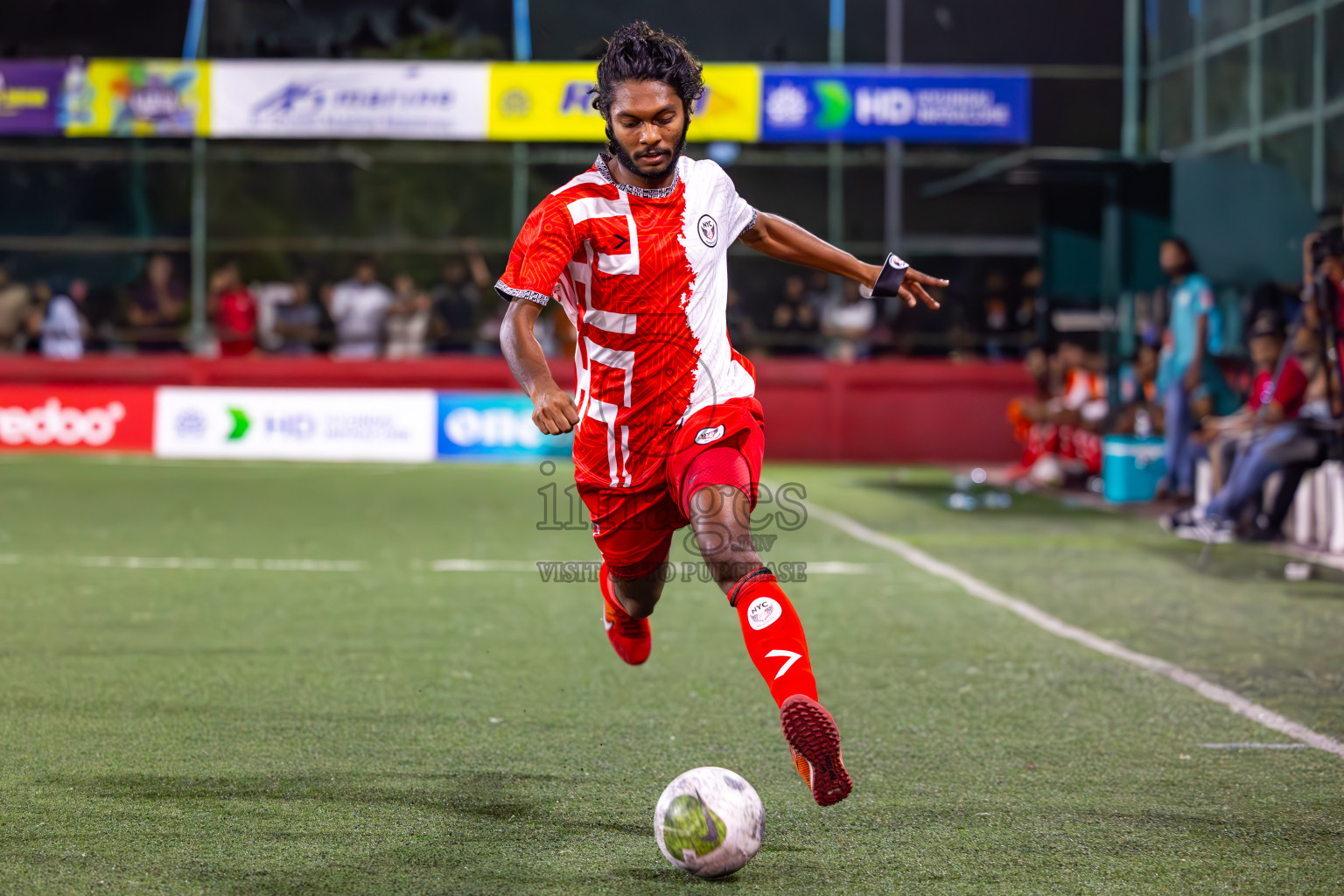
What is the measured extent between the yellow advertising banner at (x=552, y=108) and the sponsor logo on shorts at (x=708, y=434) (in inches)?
620

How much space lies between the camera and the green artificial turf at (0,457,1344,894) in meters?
3.77

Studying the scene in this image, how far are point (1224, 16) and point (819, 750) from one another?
17024mm

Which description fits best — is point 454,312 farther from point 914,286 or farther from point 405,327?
point 914,286

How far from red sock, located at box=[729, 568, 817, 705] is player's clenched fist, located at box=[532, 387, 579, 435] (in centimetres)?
66

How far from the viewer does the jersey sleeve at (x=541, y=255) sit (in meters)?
4.21

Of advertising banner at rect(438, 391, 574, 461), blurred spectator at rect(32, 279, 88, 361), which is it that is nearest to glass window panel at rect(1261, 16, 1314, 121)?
advertising banner at rect(438, 391, 574, 461)

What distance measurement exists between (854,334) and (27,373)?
10837 mm

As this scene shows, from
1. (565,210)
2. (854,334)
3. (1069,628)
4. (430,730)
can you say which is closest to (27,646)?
(430,730)

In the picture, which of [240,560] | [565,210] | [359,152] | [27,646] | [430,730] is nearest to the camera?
[565,210]

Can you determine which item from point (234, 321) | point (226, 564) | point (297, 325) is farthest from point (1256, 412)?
point (234, 321)

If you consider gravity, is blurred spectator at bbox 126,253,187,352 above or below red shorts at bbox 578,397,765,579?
above

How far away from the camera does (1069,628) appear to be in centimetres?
753

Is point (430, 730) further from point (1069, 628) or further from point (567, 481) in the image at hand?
point (567, 481)

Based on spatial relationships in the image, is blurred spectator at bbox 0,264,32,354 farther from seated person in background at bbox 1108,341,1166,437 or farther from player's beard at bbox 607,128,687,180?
player's beard at bbox 607,128,687,180
